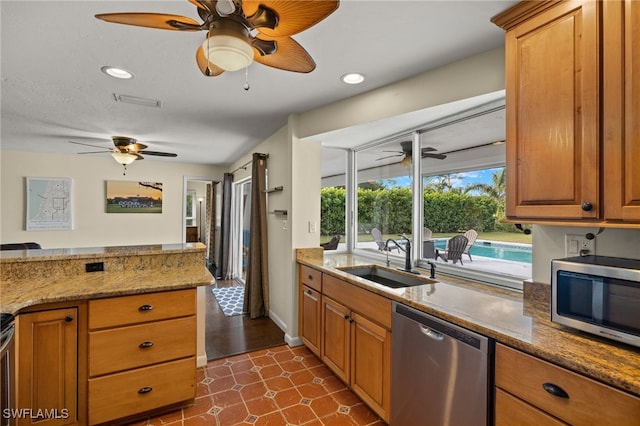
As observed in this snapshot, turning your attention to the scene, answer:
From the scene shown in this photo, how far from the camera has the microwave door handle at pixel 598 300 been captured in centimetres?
109

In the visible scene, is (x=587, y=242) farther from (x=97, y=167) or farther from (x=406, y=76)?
(x=97, y=167)

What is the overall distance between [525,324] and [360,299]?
38.7 inches

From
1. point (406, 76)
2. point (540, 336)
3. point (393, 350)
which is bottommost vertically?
point (393, 350)

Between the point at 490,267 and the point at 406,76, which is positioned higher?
the point at 406,76

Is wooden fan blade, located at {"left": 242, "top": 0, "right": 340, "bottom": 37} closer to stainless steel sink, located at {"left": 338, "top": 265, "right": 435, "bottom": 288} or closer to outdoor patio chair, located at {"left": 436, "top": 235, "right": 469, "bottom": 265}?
stainless steel sink, located at {"left": 338, "top": 265, "right": 435, "bottom": 288}

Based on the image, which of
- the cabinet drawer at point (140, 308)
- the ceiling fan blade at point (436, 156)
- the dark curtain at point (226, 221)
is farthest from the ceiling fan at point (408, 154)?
the dark curtain at point (226, 221)

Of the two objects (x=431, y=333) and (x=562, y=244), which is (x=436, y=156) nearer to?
(x=562, y=244)

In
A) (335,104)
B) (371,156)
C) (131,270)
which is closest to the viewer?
(131,270)

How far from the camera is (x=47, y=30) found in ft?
5.24

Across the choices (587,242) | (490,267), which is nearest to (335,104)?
(490,267)

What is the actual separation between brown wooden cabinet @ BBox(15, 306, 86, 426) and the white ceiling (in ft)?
5.06

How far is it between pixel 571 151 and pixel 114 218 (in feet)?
21.0

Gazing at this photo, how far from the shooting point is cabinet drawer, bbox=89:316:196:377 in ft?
5.91

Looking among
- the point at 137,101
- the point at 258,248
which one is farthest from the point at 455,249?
the point at 137,101
